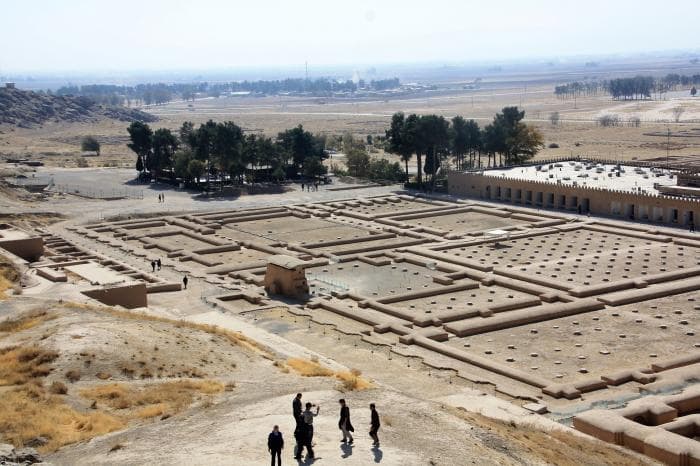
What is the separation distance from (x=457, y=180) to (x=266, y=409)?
45.8 m

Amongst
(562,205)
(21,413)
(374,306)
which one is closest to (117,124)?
(562,205)

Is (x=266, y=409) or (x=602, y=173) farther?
(x=602, y=173)

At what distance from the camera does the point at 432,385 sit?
81.1 feet

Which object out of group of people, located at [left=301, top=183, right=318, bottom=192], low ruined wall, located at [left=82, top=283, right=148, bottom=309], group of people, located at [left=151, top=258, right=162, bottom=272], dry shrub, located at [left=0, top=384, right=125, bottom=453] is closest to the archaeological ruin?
low ruined wall, located at [left=82, top=283, right=148, bottom=309]

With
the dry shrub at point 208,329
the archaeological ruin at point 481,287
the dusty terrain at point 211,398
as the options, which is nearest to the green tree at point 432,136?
the archaeological ruin at point 481,287

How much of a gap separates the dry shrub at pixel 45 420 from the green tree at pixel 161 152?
51.7 metres

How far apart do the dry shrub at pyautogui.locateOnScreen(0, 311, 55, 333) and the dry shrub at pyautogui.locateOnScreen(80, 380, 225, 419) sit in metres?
5.35

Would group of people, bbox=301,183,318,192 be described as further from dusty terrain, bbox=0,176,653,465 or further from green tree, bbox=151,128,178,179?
dusty terrain, bbox=0,176,653,465

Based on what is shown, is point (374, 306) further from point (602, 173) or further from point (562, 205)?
point (602, 173)

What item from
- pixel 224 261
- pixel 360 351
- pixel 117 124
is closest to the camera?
pixel 360 351

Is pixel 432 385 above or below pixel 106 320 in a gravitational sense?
below

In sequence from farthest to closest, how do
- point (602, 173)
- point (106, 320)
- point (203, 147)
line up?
point (203, 147), point (602, 173), point (106, 320)

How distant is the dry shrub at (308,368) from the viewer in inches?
891

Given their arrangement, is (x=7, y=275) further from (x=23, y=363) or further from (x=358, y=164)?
(x=358, y=164)
